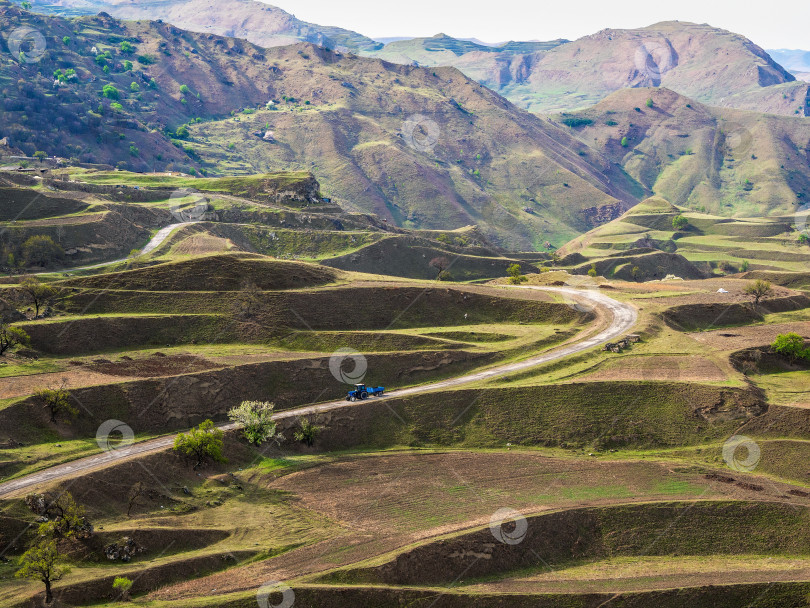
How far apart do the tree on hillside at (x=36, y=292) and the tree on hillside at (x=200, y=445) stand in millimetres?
35281

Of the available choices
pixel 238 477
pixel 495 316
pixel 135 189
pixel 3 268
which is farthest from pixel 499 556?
pixel 135 189

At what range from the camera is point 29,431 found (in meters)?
61.4

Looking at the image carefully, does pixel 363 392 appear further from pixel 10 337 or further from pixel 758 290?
pixel 758 290

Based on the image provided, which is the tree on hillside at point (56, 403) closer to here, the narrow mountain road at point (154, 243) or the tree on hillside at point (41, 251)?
the narrow mountain road at point (154, 243)

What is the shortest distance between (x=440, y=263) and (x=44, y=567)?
438 ft

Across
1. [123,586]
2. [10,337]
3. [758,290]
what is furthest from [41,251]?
[758,290]

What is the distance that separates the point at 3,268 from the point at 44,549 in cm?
8351

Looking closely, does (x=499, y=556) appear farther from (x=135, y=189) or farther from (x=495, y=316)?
(x=135, y=189)

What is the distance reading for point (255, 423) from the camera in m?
68.1

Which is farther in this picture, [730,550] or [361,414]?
[361,414]

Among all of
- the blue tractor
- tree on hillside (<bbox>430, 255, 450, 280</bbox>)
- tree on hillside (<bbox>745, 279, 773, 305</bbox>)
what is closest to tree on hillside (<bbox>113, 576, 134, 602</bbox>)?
the blue tractor

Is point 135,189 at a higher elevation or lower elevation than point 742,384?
lower

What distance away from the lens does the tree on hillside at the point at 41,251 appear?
11438cm

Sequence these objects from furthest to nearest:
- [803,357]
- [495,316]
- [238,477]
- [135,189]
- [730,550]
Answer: [135,189] < [495,316] < [803,357] < [238,477] < [730,550]
